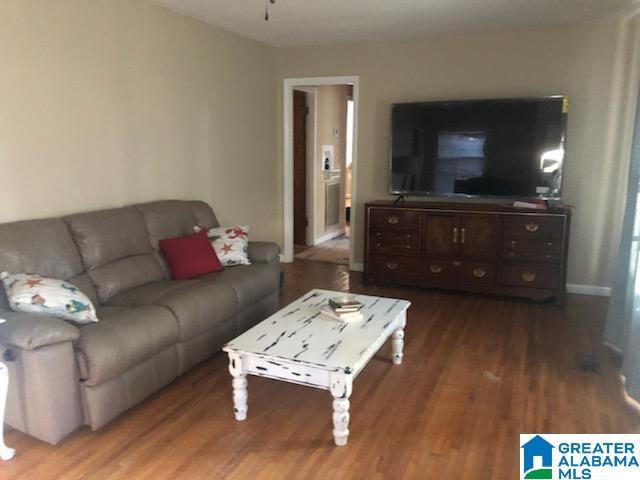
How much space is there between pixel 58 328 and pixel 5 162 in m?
1.31

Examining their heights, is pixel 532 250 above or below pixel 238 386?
above

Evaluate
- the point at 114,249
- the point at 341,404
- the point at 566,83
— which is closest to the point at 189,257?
the point at 114,249

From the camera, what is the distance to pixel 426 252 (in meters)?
4.77

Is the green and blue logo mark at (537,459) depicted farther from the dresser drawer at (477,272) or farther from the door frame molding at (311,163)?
the door frame molding at (311,163)

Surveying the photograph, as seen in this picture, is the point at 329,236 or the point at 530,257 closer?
the point at 530,257

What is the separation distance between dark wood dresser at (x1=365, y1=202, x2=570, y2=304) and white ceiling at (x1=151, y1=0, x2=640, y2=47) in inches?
60.9

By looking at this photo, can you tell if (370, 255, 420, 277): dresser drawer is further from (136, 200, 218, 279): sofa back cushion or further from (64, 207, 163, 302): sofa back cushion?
(64, 207, 163, 302): sofa back cushion

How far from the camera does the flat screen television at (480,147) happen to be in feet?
14.8

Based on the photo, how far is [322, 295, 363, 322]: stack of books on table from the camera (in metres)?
2.86

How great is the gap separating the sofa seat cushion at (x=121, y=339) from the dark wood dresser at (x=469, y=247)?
2542mm

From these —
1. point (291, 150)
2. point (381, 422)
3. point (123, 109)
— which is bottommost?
point (381, 422)

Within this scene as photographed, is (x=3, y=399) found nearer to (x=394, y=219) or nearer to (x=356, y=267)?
(x=394, y=219)

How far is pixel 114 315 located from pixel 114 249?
74cm

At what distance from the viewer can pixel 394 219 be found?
4832 millimetres
